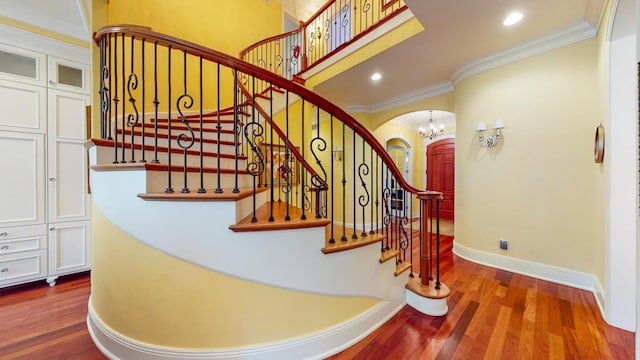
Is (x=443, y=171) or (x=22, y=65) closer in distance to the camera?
(x=22, y=65)

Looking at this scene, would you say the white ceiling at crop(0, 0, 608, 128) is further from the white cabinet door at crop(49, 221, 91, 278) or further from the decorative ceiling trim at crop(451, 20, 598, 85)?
the white cabinet door at crop(49, 221, 91, 278)

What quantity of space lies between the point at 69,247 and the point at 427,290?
12.9 ft

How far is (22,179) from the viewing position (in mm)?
2500

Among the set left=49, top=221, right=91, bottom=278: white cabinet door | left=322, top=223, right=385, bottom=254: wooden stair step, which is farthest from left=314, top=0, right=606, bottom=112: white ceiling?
left=49, top=221, right=91, bottom=278: white cabinet door

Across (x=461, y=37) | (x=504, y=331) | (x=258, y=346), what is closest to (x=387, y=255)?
(x=504, y=331)

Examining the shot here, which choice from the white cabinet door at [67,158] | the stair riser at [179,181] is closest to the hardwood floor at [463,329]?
the white cabinet door at [67,158]

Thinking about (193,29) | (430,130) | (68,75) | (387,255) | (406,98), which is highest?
(193,29)

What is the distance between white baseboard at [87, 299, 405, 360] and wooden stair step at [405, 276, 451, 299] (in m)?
0.51

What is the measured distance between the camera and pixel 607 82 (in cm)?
188

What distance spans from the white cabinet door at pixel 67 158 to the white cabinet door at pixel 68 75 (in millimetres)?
75

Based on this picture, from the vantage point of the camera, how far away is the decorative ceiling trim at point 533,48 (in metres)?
2.39

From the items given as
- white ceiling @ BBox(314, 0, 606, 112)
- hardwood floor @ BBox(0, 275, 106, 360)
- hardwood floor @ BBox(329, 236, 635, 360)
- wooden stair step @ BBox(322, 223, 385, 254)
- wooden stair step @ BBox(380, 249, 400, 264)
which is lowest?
hardwood floor @ BBox(0, 275, 106, 360)

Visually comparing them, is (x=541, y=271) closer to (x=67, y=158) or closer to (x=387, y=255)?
(x=387, y=255)

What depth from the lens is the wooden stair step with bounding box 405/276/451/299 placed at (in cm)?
199
